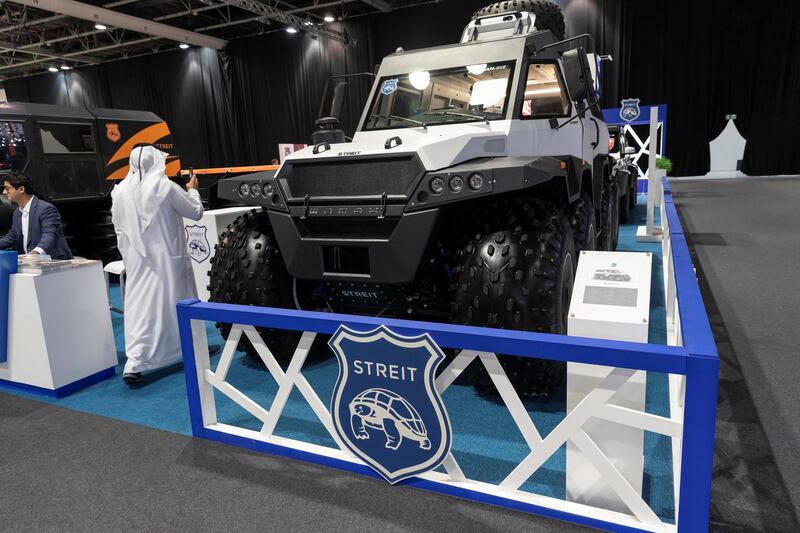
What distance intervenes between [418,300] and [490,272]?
0.57 metres

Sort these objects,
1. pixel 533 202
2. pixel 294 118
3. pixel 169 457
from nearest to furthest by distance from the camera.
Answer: pixel 169 457 < pixel 533 202 < pixel 294 118

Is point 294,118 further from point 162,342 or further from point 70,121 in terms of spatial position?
point 162,342

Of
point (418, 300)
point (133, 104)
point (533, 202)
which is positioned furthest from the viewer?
point (133, 104)

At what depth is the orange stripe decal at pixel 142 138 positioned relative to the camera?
752 centimetres

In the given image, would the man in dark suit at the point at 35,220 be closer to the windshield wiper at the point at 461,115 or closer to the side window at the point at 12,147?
the side window at the point at 12,147

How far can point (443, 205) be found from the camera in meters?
2.69

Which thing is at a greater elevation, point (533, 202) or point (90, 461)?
point (533, 202)

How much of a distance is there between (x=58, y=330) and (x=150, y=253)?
0.73 metres

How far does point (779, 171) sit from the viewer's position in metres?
15.3

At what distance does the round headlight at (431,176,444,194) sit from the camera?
2.67m

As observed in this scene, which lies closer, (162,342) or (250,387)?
(250,387)

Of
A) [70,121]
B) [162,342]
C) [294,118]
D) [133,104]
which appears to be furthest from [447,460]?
[133,104]

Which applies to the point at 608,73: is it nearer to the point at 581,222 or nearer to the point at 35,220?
the point at 581,222

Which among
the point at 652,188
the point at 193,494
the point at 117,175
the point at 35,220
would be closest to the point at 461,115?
the point at 193,494
